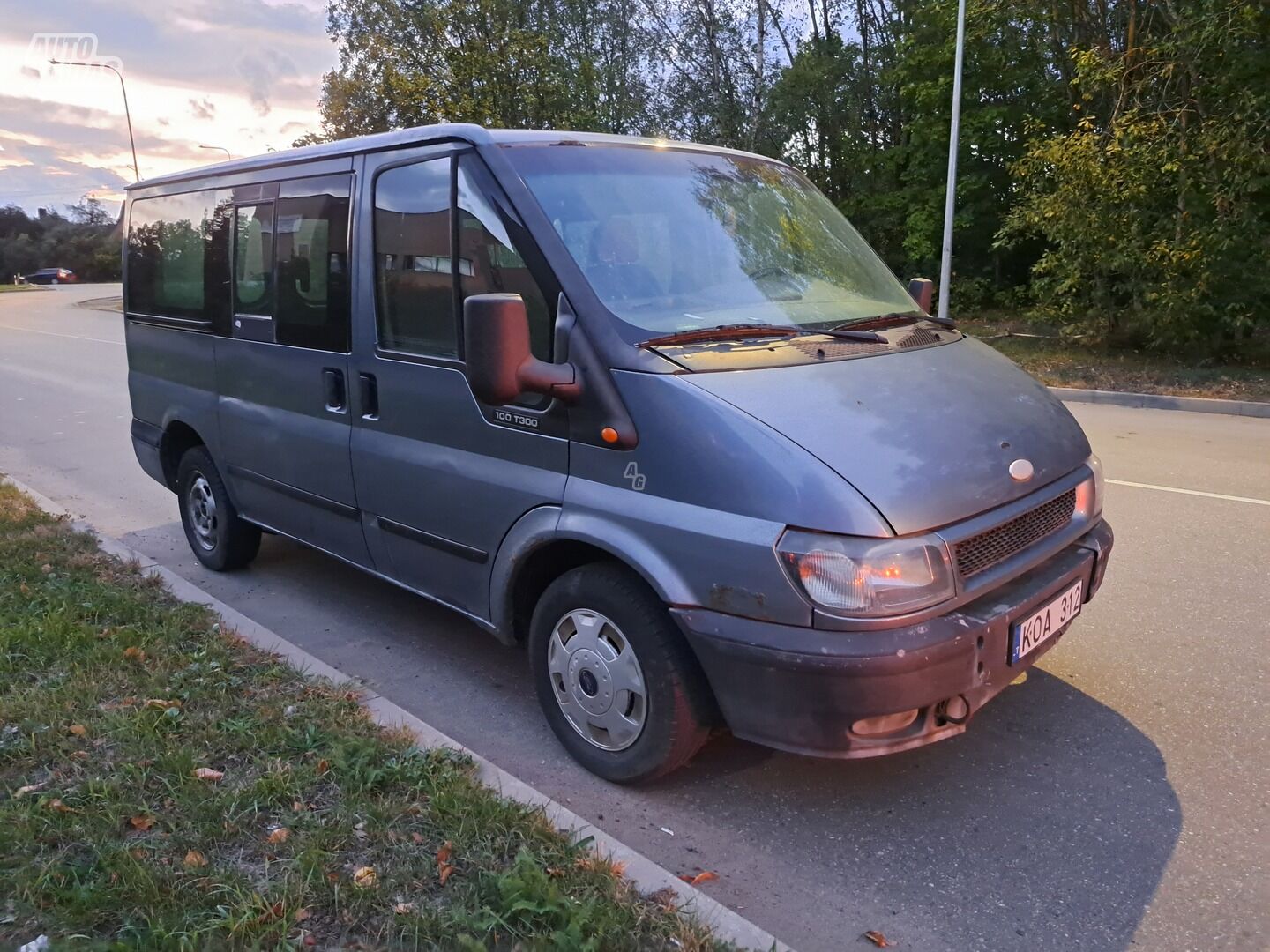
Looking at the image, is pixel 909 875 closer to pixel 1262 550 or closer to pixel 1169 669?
pixel 1169 669

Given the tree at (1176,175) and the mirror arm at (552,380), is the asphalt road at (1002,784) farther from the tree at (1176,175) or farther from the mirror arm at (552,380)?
the tree at (1176,175)

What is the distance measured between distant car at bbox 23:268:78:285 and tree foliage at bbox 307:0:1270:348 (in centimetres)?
3996

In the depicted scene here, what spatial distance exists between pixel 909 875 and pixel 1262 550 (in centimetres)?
393

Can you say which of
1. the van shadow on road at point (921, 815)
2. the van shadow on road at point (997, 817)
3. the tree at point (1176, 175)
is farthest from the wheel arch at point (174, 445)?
the tree at point (1176, 175)

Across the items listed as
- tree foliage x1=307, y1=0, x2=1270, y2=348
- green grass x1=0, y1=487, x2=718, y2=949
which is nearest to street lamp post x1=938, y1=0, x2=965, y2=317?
tree foliage x1=307, y1=0, x2=1270, y2=348

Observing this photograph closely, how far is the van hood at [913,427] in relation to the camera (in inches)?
110

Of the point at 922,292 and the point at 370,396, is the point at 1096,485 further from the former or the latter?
the point at 370,396

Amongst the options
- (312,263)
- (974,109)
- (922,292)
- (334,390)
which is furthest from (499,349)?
(974,109)

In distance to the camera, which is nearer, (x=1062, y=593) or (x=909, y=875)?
(x=909, y=875)

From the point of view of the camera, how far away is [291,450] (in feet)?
15.1

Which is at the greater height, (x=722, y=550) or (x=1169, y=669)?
(x=722, y=550)

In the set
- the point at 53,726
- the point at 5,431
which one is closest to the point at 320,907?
the point at 53,726

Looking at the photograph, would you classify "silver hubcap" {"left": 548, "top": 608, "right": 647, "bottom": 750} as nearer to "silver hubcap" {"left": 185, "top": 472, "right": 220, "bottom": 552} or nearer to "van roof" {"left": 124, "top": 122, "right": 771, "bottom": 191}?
"van roof" {"left": 124, "top": 122, "right": 771, "bottom": 191}

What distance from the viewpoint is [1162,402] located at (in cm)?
1204
